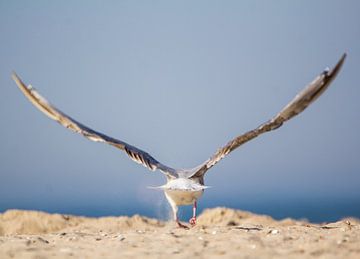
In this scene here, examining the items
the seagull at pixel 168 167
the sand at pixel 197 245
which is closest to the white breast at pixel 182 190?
the seagull at pixel 168 167

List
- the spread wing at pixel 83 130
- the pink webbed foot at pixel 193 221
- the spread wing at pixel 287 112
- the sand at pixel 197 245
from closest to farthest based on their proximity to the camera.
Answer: the sand at pixel 197 245
the spread wing at pixel 287 112
the spread wing at pixel 83 130
the pink webbed foot at pixel 193 221

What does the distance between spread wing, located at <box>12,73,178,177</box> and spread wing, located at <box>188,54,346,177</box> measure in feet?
2.01

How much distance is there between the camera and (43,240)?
865 cm

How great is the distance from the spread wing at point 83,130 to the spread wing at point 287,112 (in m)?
0.61

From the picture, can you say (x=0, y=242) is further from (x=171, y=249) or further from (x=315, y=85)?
(x=315, y=85)

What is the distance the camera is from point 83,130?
33.6ft

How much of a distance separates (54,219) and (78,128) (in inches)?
305

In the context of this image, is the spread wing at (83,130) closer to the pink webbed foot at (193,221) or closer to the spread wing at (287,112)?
the spread wing at (287,112)

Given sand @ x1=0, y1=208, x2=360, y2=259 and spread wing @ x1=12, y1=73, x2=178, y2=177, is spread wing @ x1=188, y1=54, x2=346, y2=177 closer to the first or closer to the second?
spread wing @ x1=12, y1=73, x2=178, y2=177

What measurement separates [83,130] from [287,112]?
10.8 ft

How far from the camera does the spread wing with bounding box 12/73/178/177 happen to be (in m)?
10.2

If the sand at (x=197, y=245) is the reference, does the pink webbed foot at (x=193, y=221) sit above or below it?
above

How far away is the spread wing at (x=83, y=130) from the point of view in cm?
1023

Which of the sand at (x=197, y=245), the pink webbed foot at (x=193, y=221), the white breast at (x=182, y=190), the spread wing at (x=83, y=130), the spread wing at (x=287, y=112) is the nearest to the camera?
the sand at (x=197, y=245)
